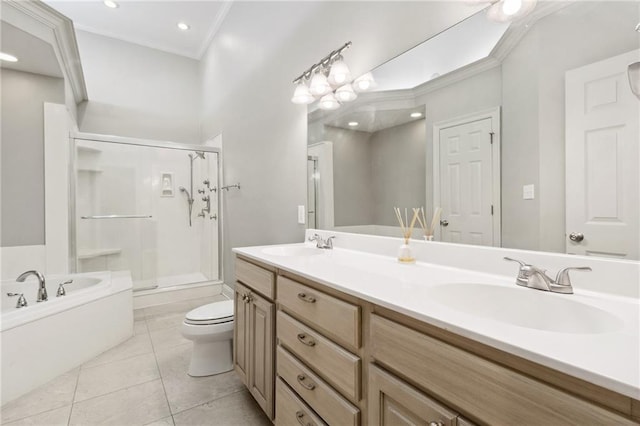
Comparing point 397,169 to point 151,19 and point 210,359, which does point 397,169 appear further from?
point 151,19

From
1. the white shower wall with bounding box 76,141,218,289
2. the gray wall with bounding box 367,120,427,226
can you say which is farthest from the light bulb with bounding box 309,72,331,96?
the white shower wall with bounding box 76,141,218,289

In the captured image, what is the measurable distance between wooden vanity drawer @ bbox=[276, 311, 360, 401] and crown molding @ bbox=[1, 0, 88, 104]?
256 cm

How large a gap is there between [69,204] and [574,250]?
3683 millimetres

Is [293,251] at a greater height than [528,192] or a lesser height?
lesser

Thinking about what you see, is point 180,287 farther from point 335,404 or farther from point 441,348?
point 441,348

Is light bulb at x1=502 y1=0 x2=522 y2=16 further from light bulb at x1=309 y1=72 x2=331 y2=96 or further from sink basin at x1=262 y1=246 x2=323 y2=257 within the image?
sink basin at x1=262 y1=246 x2=323 y2=257

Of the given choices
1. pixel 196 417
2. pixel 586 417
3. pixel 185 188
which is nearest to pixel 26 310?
pixel 196 417

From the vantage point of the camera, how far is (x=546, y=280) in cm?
83

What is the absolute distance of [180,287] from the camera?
3441 mm

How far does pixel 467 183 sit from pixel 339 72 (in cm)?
100

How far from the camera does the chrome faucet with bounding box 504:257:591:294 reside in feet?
2.68

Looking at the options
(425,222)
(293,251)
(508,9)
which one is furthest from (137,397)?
(508,9)

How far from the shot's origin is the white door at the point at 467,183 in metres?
1.13

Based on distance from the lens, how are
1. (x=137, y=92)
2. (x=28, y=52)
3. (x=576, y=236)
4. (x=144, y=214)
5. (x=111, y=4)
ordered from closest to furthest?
1. (x=576, y=236)
2. (x=28, y=52)
3. (x=111, y=4)
4. (x=144, y=214)
5. (x=137, y=92)
